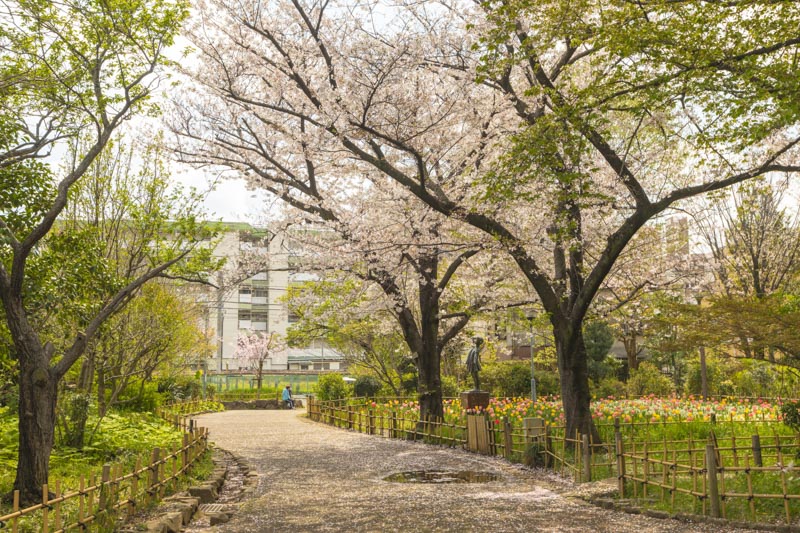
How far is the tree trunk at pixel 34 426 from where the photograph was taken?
7.44m

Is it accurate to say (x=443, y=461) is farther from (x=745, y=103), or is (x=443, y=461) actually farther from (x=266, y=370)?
(x=266, y=370)

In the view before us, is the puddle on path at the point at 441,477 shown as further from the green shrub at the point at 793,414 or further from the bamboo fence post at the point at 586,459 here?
the green shrub at the point at 793,414

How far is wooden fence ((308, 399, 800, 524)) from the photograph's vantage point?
23.2ft

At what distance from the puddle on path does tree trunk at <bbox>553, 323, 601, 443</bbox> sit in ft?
6.10

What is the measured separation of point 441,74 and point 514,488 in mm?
7657

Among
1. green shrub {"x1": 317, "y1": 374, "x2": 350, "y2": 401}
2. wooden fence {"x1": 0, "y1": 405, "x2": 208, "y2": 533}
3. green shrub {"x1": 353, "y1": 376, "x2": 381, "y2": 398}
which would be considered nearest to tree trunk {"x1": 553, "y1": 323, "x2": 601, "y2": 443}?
wooden fence {"x1": 0, "y1": 405, "x2": 208, "y2": 533}

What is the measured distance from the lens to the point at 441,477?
10914 millimetres

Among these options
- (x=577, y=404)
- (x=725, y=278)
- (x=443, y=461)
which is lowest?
(x=443, y=461)

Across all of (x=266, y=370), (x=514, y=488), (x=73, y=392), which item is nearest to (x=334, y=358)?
(x=266, y=370)

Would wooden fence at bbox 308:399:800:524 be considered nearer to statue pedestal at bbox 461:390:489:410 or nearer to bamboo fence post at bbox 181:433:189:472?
statue pedestal at bbox 461:390:489:410

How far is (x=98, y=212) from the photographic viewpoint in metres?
13.0

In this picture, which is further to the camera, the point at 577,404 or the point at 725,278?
the point at 725,278

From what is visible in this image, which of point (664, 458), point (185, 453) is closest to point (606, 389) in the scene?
point (664, 458)

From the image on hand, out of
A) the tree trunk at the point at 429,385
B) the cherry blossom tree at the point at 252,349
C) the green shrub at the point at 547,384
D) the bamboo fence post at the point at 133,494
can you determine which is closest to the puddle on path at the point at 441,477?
the bamboo fence post at the point at 133,494
